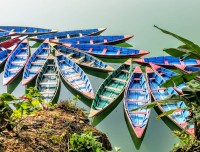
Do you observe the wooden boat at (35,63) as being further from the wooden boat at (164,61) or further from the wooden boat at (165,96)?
the wooden boat at (165,96)

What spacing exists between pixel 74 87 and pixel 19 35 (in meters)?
4.05

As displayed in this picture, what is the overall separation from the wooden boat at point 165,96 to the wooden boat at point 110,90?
0.54 meters

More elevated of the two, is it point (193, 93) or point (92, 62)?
point (193, 93)

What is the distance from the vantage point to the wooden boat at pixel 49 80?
6711 mm

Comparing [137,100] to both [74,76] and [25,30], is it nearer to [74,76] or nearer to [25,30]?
[74,76]

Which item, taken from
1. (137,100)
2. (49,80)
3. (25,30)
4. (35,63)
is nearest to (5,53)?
(35,63)

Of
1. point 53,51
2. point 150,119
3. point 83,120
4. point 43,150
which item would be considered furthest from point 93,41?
point 43,150

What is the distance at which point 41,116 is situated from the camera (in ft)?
8.45

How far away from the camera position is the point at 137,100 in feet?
20.9

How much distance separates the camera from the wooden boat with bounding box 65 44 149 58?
8125 millimetres

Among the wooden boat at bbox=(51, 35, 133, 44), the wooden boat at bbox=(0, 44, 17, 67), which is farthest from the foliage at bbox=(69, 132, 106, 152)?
the wooden boat at bbox=(51, 35, 133, 44)

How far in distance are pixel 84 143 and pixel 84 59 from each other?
587cm

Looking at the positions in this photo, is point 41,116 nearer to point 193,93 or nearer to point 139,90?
point 193,93

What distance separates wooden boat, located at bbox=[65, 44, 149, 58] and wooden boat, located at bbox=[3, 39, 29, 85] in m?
1.26
